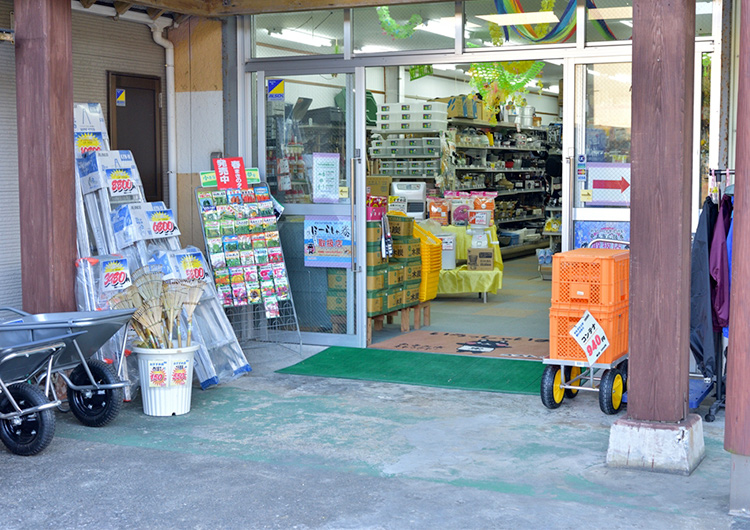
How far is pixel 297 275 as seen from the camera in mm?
7566

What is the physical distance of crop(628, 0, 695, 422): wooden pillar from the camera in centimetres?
419

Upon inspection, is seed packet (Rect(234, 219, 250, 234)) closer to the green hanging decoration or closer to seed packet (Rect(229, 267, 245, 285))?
seed packet (Rect(229, 267, 245, 285))

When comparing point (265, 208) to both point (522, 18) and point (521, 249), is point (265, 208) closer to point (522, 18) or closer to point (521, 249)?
point (522, 18)

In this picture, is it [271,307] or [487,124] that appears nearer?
[271,307]

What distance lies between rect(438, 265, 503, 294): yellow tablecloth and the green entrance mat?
9.46 ft

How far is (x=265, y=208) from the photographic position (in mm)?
7184

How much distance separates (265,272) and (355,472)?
299cm

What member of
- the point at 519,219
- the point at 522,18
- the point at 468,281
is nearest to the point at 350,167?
the point at 522,18

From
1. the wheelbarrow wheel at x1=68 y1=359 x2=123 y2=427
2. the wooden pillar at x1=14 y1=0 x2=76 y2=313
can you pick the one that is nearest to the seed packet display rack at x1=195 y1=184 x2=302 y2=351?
the wooden pillar at x1=14 y1=0 x2=76 y2=313

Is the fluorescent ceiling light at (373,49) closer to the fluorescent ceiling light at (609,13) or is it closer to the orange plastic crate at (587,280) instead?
the fluorescent ceiling light at (609,13)

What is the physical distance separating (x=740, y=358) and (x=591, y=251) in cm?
186

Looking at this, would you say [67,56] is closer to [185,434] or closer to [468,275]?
[185,434]

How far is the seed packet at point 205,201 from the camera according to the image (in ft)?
22.8

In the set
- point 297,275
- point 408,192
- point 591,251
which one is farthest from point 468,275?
point 591,251
